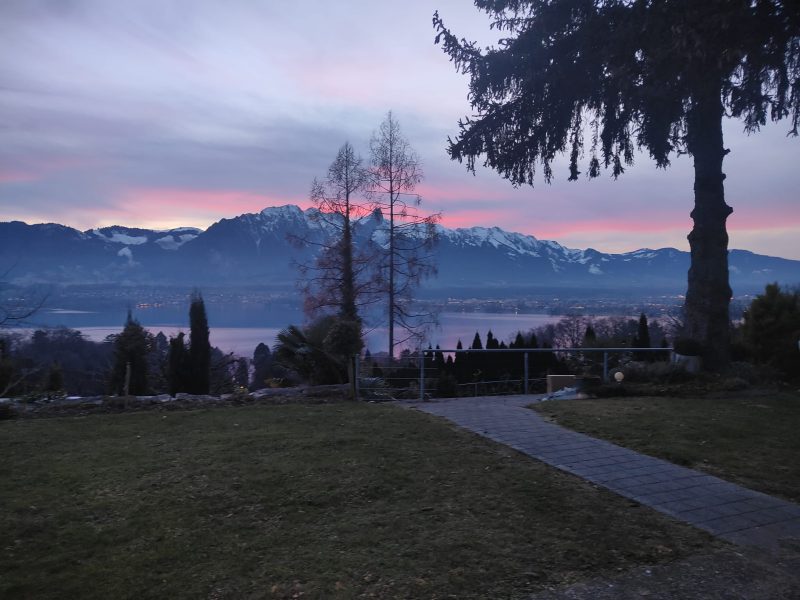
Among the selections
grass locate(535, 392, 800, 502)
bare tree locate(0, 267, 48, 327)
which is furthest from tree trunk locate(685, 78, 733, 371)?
bare tree locate(0, 267, 48, 327)

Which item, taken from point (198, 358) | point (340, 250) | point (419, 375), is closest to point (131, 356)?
point (198, 358)

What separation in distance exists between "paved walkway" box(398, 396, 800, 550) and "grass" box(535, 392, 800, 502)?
0.28 m

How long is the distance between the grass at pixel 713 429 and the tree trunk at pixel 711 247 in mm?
1518

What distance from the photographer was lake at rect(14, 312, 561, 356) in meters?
20.2

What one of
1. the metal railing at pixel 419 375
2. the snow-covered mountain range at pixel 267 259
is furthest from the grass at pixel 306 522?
the snow-covered mountain range at pixel 267 259

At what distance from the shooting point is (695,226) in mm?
9977

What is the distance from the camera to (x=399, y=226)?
62.3 feet

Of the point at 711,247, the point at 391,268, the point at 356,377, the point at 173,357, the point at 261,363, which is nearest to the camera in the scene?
the point at 356,377

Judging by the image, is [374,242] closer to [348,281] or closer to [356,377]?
[348,281]

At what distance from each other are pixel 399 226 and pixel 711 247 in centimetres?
1097

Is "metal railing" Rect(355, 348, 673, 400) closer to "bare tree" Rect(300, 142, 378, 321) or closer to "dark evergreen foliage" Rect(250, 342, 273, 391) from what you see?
"bare tree" Rect(300, 142, 378, 321)

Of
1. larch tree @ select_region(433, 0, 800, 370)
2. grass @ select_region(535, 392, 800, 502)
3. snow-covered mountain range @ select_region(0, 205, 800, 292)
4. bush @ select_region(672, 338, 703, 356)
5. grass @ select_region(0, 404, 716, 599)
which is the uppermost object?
snow-covered mountain range @ select_region(0, 205, 800, 292)

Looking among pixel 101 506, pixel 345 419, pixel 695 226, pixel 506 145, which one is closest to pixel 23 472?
pixel 101 506

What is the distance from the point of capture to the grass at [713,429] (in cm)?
469
